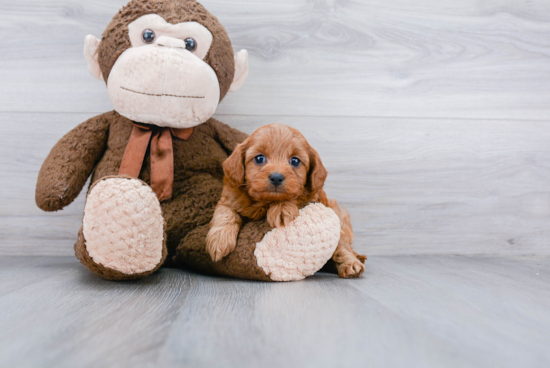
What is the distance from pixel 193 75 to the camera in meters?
0.88

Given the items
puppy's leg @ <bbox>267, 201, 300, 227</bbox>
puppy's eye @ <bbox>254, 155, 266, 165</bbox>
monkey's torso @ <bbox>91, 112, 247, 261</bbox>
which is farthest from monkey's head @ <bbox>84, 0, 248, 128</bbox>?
puppy's leg @ <bbox>267, 201, 300, 227</bbox>

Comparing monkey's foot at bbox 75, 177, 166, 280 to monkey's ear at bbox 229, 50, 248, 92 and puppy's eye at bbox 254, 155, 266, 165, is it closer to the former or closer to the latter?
puppy's eye at bbox 254, 155, 266, 165

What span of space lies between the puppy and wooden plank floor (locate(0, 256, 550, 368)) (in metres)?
0.13

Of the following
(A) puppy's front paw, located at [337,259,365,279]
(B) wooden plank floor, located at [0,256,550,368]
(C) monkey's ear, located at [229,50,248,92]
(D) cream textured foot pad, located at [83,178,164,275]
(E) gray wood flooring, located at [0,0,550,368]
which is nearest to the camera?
(B) wooden plank floor, located at [0,256,550,368]

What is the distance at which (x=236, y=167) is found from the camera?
0.86 meters

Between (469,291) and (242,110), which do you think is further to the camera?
(242,110)

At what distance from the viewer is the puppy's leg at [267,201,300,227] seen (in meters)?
0.85

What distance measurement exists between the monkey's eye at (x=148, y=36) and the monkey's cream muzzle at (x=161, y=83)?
0.09 feet

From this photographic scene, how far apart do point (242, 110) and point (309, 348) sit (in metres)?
0.93

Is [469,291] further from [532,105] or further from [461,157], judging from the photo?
[532,105]

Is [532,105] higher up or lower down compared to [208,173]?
higher up

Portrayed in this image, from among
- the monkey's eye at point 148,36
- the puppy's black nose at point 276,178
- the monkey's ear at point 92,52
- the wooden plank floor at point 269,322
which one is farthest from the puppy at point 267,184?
the monkey's ear at point 92,52

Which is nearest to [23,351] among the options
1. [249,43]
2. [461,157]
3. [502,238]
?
[249,43]

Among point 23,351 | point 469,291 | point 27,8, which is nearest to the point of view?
point 23,351
